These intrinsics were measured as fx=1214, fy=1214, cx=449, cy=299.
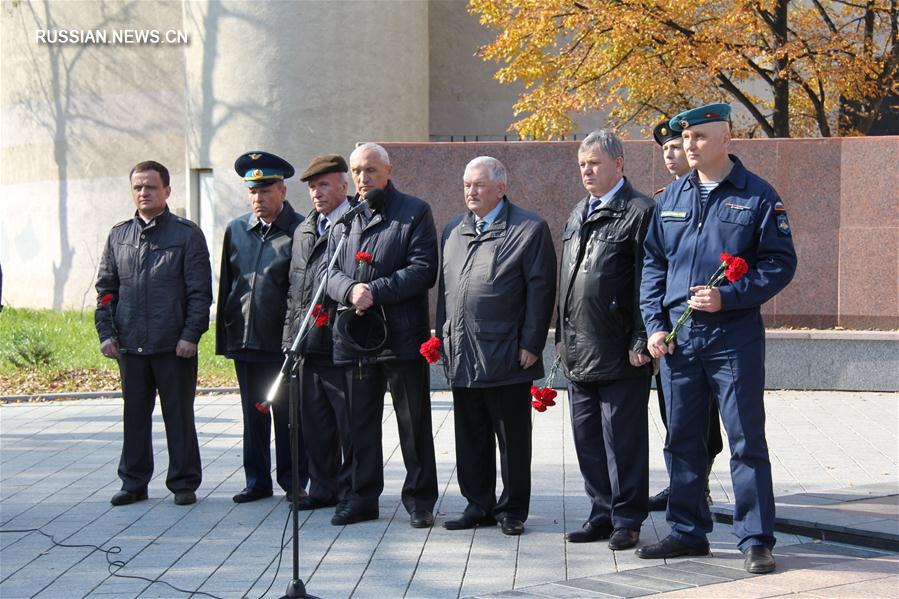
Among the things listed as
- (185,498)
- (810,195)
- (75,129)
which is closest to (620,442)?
(185,498)

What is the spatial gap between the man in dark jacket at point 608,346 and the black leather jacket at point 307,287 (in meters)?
1.66

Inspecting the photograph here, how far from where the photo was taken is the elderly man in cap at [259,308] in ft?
26.2

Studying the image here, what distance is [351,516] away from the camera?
727cm

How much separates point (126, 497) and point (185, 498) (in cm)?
40

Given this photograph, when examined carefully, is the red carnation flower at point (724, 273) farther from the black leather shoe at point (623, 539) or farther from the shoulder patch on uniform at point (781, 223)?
the black leather shoe at point (623, 539)

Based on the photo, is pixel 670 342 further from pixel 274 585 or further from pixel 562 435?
pixel 562 435

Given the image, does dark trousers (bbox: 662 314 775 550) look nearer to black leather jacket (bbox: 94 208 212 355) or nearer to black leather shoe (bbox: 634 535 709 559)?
black leather shoe (bbox: 634 535 709 559)

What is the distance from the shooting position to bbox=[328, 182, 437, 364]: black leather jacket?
7.19 m

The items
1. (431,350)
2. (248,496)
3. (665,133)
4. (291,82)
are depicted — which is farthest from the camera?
(291,82)

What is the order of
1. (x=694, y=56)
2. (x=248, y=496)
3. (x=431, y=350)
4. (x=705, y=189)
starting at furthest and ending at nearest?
(x=694, y=56) < (x=248, y=496) < (x=431, y=350) < (x=705, y=189)

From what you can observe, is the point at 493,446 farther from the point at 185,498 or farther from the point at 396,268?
the point at 185,498

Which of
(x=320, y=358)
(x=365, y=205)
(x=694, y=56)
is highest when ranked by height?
(x=694, y=56)

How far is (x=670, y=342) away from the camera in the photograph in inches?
245

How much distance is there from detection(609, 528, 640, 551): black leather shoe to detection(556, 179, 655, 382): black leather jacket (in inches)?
32.5
